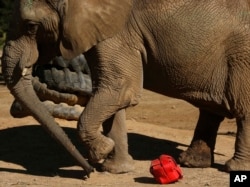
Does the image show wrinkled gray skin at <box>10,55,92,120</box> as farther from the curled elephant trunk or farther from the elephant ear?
the elephant ear

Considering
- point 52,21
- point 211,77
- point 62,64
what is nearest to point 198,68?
point 211,77

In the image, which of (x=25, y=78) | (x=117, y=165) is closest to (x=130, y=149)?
(x=117, y=165)

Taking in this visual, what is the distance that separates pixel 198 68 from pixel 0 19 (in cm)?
1432

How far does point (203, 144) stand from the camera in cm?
775

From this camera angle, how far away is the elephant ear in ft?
22.3

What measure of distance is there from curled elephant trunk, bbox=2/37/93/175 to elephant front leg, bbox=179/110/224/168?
113cm

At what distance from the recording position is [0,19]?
68.1 ft

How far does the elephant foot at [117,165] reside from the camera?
7266 millimetres

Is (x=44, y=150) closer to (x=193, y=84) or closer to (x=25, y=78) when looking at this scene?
(x=25, y=78)

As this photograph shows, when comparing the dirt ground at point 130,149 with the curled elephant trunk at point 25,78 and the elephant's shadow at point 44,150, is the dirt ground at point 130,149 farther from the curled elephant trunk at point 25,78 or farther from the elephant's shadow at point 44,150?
the curled elephant trunk at point 25,78

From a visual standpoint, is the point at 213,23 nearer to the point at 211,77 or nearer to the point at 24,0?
the point at 211,77

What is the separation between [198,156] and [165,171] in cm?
97

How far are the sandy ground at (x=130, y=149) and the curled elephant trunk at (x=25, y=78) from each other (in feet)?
1.29

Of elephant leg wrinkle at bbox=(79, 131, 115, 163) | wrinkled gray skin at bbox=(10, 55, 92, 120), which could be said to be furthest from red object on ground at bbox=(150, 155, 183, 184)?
wrinkled gray skin at bbox=(10, 55, 92, 120)
